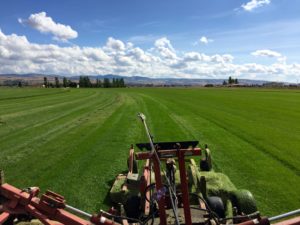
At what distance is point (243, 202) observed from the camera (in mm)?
6215

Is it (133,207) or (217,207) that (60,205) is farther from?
(217,207)

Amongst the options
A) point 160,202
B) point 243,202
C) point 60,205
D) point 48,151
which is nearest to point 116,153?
point 48,151

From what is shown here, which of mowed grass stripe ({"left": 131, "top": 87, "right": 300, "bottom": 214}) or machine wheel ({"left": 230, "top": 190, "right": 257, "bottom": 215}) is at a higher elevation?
machine wheel ({"left": 230, "top": 190, "right": 257, "bottom": 215})

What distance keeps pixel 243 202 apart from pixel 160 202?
8.22 ft

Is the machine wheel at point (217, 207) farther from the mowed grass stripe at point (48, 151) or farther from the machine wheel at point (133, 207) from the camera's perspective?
the mowed grass stripe at point (48, 151)

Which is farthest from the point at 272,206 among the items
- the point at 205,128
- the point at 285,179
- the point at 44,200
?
the point at 205,128

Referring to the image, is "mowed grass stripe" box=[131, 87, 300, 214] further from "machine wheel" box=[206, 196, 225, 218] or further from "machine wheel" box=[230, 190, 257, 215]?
"machine wheel" box=[206, 196, 225, 218]

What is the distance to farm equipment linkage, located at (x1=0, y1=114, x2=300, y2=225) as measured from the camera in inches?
168

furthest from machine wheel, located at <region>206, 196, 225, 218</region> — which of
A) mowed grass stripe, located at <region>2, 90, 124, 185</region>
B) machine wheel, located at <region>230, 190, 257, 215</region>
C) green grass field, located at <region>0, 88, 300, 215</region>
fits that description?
mowed grass stripe, located at <region>2, 90, 124, 185</region>

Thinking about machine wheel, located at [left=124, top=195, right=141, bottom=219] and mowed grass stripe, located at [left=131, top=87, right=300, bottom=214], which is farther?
mowed grass stripe, located at [left=131, top=87, right=300, bottom=214]

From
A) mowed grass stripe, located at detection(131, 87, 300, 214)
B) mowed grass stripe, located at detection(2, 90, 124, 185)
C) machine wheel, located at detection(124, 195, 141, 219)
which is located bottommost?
mowed grass stripe, located at detection(2, 90, 124, 185)

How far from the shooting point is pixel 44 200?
181 inches

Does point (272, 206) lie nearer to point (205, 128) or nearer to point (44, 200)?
point (44, 200)

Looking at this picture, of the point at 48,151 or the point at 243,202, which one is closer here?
the point at 243,202
